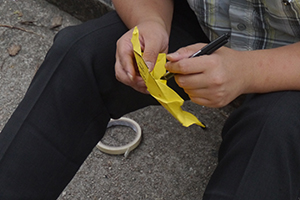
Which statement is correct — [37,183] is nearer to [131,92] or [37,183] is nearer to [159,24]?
[131,92]

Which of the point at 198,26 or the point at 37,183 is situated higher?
the point at 198,26

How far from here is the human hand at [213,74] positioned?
837 millimetres

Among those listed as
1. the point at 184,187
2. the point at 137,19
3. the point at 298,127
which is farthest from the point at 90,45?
the point at 184,187

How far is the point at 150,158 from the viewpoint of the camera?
1555 millimetres

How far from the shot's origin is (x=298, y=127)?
0.81 m

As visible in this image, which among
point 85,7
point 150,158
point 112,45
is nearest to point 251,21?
point 112,45

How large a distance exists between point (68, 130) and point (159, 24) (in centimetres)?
39

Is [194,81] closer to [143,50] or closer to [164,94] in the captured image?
[164,94]

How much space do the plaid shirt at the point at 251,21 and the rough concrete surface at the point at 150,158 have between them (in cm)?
61

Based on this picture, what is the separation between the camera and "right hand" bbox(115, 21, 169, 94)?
948mm

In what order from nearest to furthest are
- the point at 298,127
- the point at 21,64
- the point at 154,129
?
the point at 298,127, the point at 154,129, the point at 21,64

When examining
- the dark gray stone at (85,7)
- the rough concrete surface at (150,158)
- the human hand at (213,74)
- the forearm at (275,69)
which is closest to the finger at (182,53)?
the human hand at (213,74)

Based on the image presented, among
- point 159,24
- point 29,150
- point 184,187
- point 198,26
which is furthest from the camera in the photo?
point 184,187

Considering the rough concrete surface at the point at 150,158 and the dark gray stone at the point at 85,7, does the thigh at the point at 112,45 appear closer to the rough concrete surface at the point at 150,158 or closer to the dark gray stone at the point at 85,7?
the rough concrete surface at the point at 150,158
